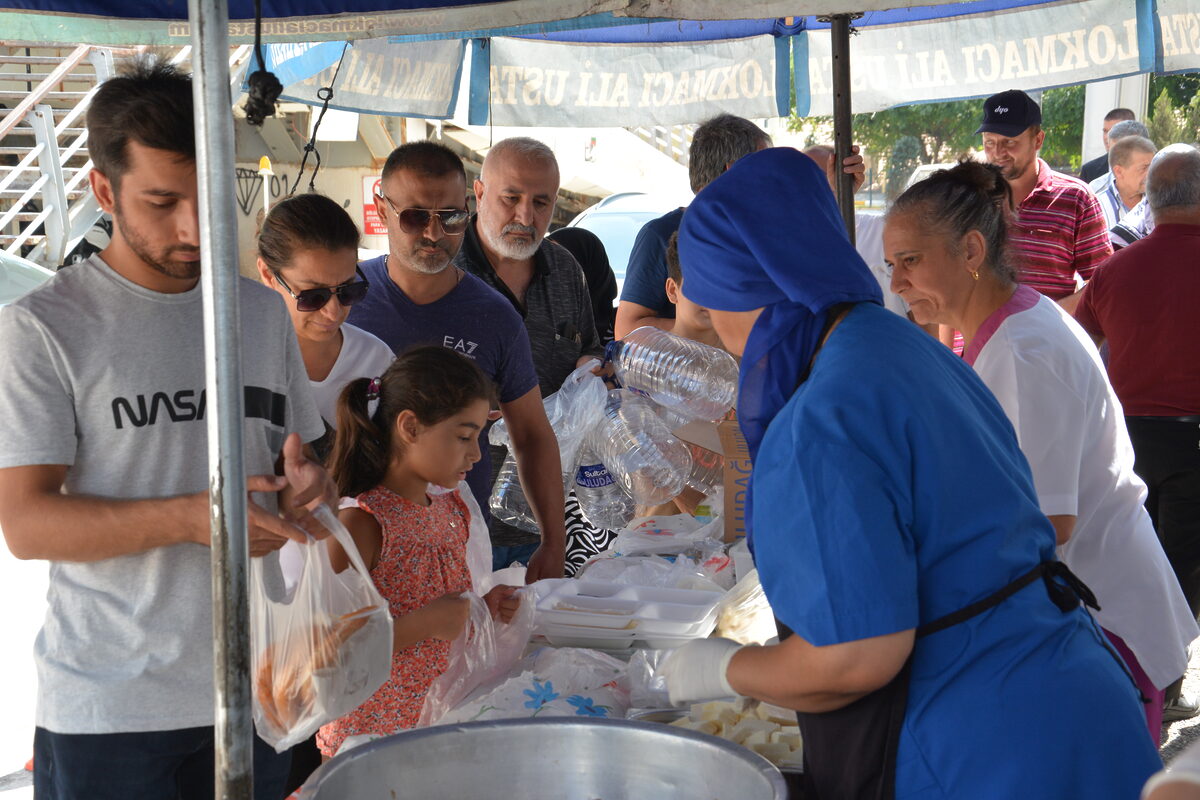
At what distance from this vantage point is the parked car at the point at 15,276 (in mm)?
6945

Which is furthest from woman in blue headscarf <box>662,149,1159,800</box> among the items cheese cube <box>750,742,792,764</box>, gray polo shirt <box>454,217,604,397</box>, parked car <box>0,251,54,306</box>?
parked car <box>0,251,54,306</box>

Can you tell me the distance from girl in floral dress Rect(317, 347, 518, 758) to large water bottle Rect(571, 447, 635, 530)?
45.8 inches

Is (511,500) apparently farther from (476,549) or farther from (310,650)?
(310,650)

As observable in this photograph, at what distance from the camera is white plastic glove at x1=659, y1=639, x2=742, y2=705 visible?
159cm

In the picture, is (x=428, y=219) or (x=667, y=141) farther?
(x=667, y=141)

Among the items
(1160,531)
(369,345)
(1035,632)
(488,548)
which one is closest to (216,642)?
(1035,632)

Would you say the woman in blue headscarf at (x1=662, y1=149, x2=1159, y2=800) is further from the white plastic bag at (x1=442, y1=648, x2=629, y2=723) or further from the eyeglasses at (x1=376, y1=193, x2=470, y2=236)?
the eyeglasses at (x1=376, y1=193, x2=470, y2=236)

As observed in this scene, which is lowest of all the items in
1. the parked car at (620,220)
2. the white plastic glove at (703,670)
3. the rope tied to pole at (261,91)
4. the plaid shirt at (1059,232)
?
the white plastic glove at (703,670)

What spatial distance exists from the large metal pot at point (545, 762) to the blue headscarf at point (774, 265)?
426mm

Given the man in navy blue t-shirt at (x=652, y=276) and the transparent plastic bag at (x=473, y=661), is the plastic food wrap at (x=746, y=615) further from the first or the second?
the man in navy blue t-shirt at (x=652, y=276)

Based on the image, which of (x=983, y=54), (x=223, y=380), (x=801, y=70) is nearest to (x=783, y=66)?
(x=801, y=70)

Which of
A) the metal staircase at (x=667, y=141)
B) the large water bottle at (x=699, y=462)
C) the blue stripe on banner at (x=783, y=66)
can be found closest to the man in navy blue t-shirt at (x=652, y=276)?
the large water bottle at (x=699, y=462)

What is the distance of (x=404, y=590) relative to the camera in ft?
7.41

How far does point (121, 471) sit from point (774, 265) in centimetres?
103
